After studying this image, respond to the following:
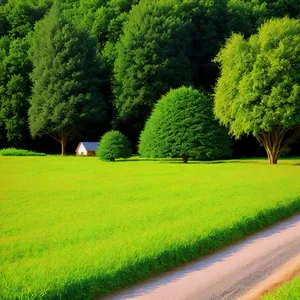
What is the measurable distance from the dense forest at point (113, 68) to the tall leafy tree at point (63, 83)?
123 millimetres

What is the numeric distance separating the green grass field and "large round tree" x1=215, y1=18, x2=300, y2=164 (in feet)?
50.0

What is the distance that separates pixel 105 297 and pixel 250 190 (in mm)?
12736

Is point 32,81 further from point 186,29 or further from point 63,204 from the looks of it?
point 63,204

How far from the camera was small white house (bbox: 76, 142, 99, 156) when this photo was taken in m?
52.9

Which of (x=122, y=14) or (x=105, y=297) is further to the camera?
(x=122, y=14)

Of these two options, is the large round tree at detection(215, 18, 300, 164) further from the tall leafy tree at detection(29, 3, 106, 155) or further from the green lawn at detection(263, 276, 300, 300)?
the green lawn at detection(263, 276, 300, 300)

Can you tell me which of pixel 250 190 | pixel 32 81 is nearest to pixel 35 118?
pixel 32 81

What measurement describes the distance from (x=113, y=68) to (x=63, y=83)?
26.9ft

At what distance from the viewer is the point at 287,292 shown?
652 centimetres

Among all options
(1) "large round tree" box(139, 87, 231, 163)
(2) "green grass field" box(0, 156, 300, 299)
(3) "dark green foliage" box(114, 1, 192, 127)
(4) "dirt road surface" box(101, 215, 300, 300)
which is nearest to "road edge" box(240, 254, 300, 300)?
(4) "dirt road surface" box(101, 215, 300, 300)

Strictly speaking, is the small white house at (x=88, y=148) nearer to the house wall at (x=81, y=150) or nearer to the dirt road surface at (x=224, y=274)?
the house wall at (x=81, y=150)

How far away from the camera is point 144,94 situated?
5234cm

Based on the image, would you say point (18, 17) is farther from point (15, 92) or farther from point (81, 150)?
point (81, 150)

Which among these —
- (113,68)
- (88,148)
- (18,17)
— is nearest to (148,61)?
(113,68)
